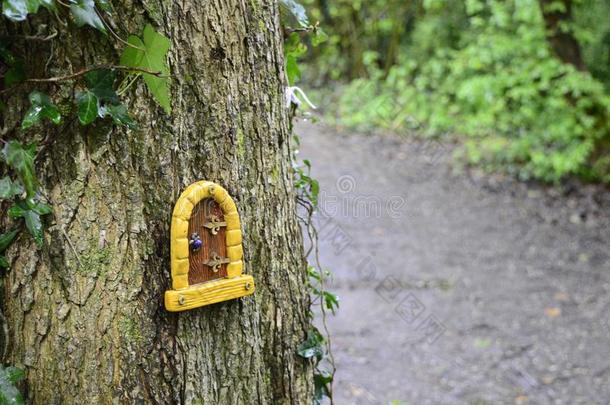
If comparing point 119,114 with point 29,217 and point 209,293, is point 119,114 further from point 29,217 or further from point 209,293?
point 209,293

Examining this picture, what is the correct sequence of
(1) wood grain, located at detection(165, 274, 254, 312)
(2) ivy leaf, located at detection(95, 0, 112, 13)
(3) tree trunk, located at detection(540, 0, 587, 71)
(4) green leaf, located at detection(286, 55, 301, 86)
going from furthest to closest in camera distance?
(3) tree trunk, located at detection(540, 0, 587, 71)
(4) green leaf, located at detection(286, 55, 301, 86)
(1) wood grain, located at detection(165, 274, 254, 312)
(2) ivy leaf, located at detection(95, 0, 112, 13)

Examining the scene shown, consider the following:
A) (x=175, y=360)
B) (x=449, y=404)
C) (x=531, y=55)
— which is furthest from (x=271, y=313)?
(x=531, y=55)

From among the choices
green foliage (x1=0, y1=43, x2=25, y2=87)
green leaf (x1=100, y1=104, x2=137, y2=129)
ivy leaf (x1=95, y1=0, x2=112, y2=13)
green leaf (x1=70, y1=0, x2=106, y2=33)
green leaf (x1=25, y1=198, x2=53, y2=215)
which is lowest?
green leaf (x1=25, y1=198, x2=53, y2=215)

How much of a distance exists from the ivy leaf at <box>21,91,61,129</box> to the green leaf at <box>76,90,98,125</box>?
0.14ft

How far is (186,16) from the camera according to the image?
1.21m

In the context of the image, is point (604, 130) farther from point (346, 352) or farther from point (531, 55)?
point (346, 352)

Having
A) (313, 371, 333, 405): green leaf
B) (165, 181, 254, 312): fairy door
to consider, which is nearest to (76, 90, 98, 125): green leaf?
(165, 181, 254, 312): fairy door

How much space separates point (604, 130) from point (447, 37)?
322 cm

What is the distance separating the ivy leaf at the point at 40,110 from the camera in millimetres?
1090

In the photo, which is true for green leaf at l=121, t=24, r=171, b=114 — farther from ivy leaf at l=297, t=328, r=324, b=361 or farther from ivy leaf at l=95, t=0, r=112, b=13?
ivy leaf at l=297, t=328, r=324, b=361

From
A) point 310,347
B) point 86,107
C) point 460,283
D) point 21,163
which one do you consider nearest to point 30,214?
point 21,163

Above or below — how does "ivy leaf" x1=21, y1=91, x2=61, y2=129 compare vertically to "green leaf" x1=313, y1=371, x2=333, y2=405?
above

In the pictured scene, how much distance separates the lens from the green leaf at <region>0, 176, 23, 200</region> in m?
1.08

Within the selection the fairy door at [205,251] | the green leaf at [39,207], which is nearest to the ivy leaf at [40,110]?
the green leaf at [39,207]
